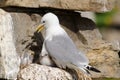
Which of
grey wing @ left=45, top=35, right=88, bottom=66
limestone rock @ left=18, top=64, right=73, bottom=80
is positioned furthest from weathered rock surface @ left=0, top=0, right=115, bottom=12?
limestone rock @ left=18, top=64, right=73, bottom=80

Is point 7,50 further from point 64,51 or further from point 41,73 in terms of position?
point 64,51

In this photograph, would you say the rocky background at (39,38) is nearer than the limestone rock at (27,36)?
Yes

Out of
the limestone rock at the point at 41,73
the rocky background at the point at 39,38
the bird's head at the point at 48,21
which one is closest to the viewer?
the limestone rock at the point at 41,73

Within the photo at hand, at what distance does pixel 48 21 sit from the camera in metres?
9.45

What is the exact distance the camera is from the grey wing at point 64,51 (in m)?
9.07

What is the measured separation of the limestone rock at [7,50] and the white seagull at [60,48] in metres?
0.36

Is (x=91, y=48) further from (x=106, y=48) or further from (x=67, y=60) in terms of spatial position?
(x=67, y=60)

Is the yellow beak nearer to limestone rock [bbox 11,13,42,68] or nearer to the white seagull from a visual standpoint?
the white seagull

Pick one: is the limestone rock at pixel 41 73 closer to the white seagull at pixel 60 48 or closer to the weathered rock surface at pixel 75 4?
the white seagull at pixel 60 48

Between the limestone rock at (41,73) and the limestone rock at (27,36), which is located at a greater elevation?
the limestone rock at (27,36)

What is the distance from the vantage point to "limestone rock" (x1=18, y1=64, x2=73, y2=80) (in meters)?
9.02

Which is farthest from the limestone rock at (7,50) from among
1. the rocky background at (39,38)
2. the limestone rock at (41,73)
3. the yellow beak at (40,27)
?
the yellow beak at (40,27)

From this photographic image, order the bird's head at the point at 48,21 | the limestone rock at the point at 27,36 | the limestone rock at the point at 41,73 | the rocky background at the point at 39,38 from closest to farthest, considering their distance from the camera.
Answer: the limestone rock at the point at 41,73, the rocky background at the point at 39,38, the bird's head at the point at 48,21, the limestone rock at the point at 27,36

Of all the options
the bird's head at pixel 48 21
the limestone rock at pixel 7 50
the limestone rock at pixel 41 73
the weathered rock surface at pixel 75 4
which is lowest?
the limestone rock at pixel 41 73
